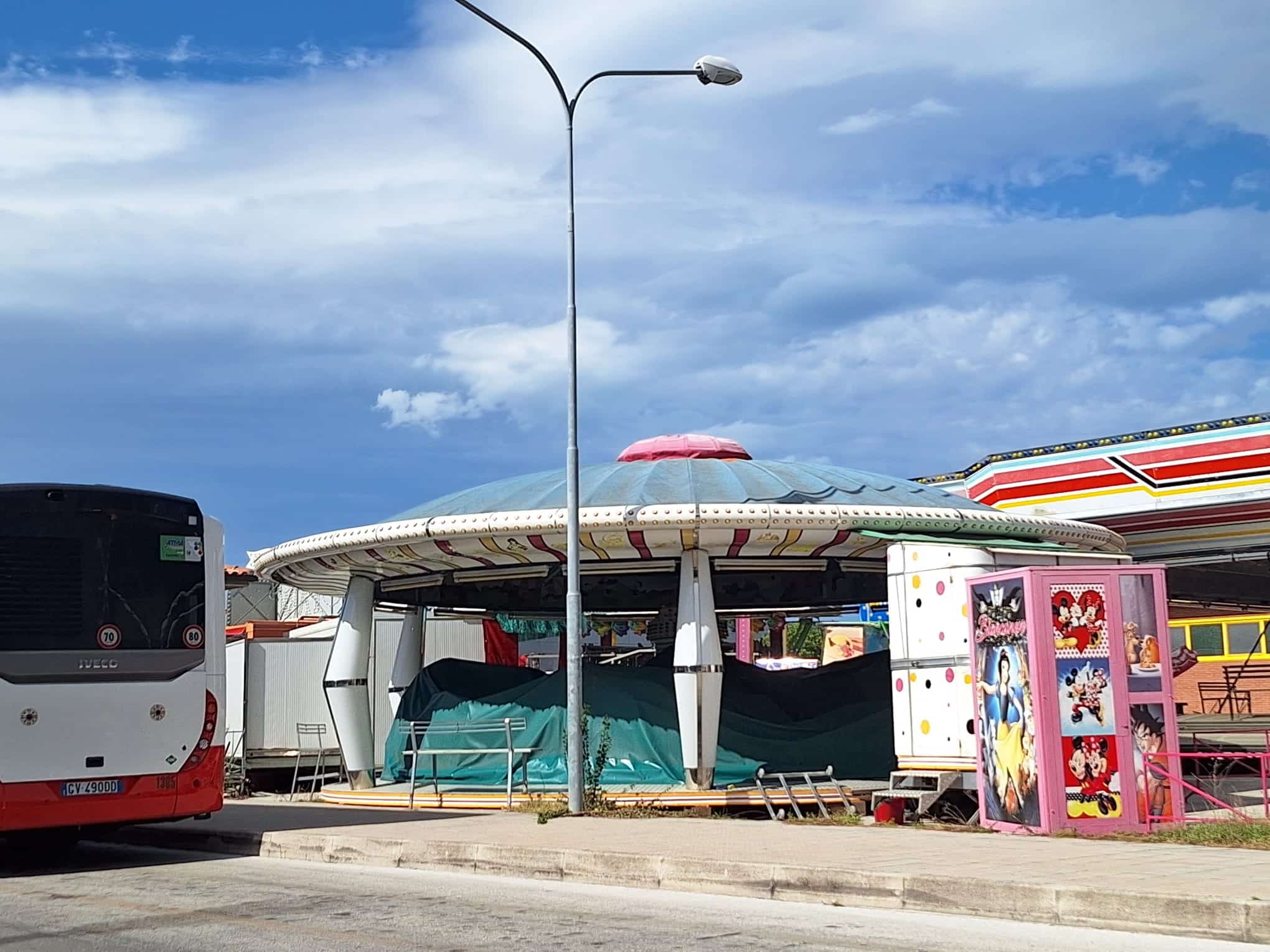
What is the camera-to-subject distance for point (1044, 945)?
8.37 meters

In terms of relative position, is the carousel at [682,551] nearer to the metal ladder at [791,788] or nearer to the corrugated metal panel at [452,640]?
the metal ladder at [791,788]

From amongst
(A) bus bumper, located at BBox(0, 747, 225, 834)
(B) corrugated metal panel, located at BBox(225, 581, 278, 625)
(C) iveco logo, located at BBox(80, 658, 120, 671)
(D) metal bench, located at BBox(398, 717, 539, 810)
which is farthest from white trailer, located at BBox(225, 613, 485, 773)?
(B) corrugated metal panel, located at BBox(225, 581, 278, 625)

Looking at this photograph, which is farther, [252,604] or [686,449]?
[252,604]

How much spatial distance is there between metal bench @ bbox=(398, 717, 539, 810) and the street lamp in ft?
13.7

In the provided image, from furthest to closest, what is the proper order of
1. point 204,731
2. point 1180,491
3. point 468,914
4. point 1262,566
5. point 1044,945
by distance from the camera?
point 1262,566 → point 1180,491 → point 204,731 → point 468,914 → point 1044,945

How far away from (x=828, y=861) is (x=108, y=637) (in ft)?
25.1

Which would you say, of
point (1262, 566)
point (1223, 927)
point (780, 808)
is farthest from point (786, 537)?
point (1262, 566)

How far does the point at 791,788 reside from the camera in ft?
70.4

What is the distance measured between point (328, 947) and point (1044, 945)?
174 inches

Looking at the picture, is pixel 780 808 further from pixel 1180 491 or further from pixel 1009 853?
pixel 1180 491

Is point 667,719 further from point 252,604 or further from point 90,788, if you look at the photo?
point 252,604

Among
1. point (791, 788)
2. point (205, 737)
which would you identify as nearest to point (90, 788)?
point (205, 737)

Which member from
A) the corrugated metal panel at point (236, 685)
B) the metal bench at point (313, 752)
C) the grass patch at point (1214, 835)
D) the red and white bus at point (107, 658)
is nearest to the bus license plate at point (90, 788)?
the red and white bus at point (107, 658)

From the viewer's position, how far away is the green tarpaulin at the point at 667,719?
22391 millimetres
